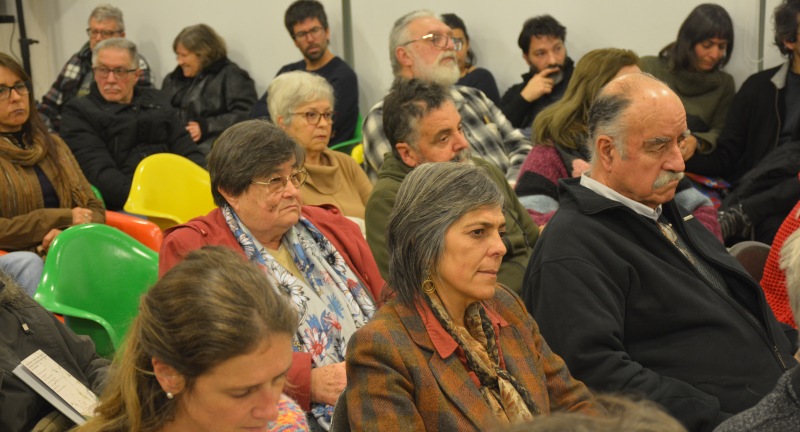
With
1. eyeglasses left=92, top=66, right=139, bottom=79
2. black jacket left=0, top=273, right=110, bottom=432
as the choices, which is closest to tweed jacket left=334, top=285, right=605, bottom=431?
black jacket left=0, top=273, right=110, bottom=432

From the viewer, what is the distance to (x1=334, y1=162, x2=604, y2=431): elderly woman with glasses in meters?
1.93

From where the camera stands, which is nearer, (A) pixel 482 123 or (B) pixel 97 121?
(A) pixel 482 123

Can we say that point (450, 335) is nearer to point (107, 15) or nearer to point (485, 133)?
point (485, 133)

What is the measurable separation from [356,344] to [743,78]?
384 cm

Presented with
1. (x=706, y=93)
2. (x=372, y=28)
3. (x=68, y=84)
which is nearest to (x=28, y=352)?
(x=706, y=93)

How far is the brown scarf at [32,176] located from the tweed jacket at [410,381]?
2.50 meters

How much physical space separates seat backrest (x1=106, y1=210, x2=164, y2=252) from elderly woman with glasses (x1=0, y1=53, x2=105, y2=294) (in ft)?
0.35

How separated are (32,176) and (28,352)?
1.99 m

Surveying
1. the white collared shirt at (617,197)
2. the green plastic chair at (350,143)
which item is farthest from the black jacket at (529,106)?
the white collared shirt at (617,197)

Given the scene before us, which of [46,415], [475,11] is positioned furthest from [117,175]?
[46,415]

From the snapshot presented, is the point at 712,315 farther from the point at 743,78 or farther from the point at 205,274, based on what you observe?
the point at 743,78

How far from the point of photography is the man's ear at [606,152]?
2664 mm

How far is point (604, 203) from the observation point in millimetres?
2506

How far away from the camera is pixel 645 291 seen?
245 cm
